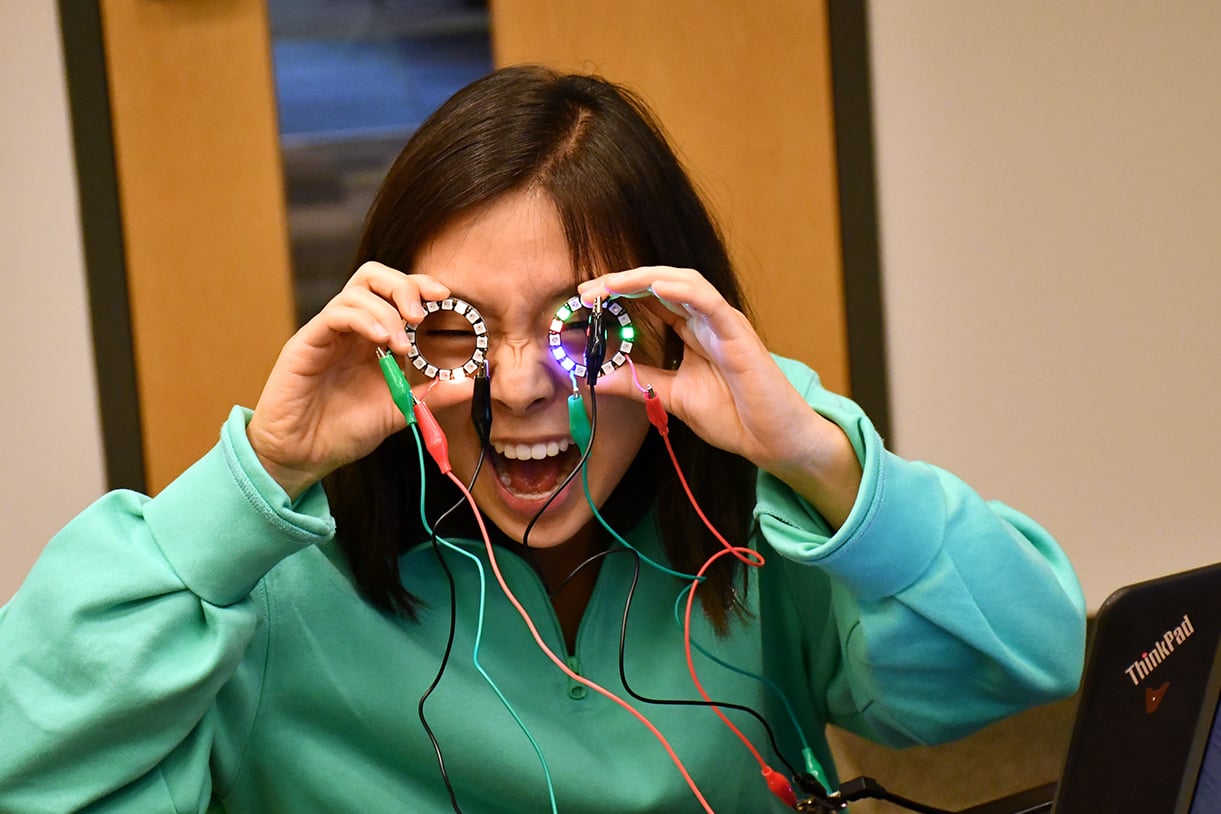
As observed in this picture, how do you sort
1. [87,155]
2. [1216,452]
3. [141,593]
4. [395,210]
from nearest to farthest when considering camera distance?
[141,593]
[395,210]
[87,155]
[1216,452]

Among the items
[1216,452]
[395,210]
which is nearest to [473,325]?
[395,210]

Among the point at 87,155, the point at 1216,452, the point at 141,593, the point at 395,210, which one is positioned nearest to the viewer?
the point at 141,593

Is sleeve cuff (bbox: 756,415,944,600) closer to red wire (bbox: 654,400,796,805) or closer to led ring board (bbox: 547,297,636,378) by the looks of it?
red wire (bbox: 654,400,796,805)

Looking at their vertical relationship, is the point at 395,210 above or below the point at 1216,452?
above

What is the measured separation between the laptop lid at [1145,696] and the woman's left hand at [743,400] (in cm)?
34

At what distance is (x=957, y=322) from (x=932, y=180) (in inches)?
9.1

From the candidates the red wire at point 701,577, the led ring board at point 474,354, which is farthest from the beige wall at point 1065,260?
the led ring board at point 474,354

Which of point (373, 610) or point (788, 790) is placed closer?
point (788, 790)

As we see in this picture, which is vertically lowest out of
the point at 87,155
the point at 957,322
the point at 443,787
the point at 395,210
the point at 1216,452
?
the point at 443,787

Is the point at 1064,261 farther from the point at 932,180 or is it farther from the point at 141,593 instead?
the point at 141,593

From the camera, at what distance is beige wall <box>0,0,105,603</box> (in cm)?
178

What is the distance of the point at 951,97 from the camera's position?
1.85 meters

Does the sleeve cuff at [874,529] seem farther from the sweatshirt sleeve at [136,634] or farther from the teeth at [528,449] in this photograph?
the sweatshirt sleeve at [136,634]

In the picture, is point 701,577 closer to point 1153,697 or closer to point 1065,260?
point 1153,697
